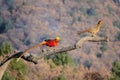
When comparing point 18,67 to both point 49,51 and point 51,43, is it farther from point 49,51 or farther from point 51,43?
point 51,43

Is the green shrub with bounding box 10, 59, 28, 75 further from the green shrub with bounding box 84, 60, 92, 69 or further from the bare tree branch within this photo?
the green shrub with bounding box 84, 60, 92, 69

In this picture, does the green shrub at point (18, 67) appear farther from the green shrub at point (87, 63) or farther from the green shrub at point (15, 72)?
the green shrub at point (87, 63)

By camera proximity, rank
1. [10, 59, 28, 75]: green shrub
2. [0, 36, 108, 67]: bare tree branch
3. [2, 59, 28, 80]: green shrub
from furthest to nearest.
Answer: [10, 59, 28, 75]: green shrub < [2, 59, 28, 80]: green shrub < [0, 36, 108, 67]: bare tree branch

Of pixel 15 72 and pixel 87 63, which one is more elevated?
pixel 15 72

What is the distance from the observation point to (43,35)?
15925 centimetres

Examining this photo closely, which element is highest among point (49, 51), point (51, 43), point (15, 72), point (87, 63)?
point (51, 43)

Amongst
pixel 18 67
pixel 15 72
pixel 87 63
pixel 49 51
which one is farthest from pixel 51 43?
pixel 87 63

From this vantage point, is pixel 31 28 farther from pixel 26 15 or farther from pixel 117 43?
pixel 117 43

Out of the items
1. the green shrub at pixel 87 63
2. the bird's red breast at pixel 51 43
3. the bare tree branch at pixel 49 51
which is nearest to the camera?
the bird's red breast at pixel 51 43

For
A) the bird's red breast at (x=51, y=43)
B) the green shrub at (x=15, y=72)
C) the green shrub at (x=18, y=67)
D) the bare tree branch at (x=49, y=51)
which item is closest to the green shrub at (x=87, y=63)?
the green shrub at (x=18, y=67)

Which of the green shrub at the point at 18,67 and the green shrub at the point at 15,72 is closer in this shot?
the green shrub at the point at 15,72

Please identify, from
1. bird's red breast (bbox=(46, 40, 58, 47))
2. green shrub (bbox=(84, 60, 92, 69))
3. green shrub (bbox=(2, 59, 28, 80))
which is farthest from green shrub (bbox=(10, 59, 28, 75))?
green shrub (bbox=(84, 60, 92, 69))

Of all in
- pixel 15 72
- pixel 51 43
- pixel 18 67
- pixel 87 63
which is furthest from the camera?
pixel 87 63

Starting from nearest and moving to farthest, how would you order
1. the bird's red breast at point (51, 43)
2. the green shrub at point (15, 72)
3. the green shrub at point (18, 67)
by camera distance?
the bird's red breast at point (51, 43)
the green shrub at point (15, 72)
the green shrub at point (18, 67)
